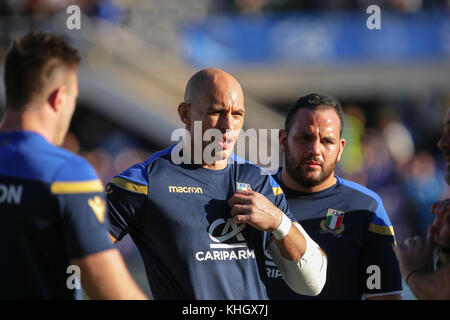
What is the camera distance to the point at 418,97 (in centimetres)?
1733

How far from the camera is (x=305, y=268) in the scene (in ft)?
11.3

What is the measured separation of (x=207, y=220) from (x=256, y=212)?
31 cm

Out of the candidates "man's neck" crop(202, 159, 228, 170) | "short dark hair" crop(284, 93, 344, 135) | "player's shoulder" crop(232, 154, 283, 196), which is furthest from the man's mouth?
"man's neck" crop(202, 159, 228, 170)

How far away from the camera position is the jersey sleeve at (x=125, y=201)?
3.38 m

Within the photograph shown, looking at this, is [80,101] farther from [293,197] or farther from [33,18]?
[293,197]

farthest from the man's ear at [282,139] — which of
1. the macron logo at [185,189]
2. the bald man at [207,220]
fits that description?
the macron logo at [185,189]

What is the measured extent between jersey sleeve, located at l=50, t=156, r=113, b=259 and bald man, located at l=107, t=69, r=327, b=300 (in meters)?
0.61

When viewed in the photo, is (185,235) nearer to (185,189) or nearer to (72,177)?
(185,189)

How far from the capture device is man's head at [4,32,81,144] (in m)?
2.83

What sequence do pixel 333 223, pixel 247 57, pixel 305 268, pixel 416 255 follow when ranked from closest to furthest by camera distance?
pixel 305 268 < pixel 416 255 < pixel 333 223 < pixel 247 57

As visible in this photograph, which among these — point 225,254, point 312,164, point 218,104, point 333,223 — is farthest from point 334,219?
point 218,104

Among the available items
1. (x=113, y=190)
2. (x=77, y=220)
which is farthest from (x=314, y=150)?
(x=77, y=220)

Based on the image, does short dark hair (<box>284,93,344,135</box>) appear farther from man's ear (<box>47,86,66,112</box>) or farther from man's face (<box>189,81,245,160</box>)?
man's ear (<box>47,86,66,112</box>)

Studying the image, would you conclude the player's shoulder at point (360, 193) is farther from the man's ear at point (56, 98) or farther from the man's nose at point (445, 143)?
the man's ear at point (56, 98)
